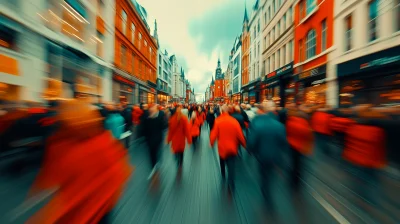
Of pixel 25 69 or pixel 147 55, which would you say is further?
pixel 147 55

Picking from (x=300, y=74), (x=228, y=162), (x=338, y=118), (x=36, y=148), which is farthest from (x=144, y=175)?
(x=300, y=74)

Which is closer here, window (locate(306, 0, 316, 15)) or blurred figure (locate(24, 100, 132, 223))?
blurred figure (locate(24, 100, 132, 223))

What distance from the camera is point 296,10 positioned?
62.0 feet

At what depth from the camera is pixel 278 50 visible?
76.4ft

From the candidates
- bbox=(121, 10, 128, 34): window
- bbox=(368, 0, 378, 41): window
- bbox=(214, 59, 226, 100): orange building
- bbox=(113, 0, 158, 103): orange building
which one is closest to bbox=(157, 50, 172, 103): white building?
bbox=(113, 0, 158, 103): orange building

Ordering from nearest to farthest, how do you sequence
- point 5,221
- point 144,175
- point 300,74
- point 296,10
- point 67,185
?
1. point 67,185
2. point 5,221
3. point 144,175
4. point 300,74
5. point 296,10

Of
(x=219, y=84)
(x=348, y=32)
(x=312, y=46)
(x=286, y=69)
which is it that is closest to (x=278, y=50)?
(x=286, y=69)

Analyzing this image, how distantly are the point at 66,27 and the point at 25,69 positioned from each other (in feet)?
15.6

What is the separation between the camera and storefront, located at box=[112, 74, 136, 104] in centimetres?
1936

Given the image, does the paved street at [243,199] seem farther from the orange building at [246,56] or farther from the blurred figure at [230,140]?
the orange building at [246,56]

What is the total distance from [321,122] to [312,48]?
1291 cm

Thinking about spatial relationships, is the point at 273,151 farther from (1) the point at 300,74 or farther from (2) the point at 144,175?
(1) the point at 300,74

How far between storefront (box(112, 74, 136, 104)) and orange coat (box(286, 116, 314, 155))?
1874 cm

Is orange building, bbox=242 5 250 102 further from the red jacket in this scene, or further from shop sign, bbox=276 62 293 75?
the red jacket
